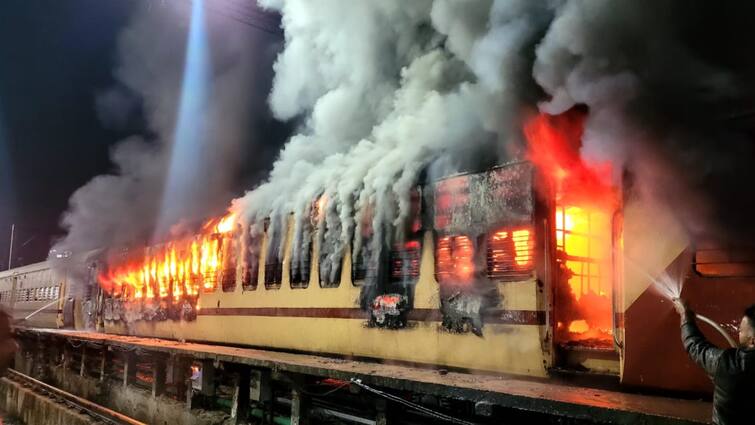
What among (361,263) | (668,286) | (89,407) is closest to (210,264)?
(361,263)

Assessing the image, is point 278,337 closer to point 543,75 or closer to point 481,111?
point 481,111

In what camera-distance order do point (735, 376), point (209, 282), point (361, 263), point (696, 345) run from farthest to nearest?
point (209, 282) < point (361, 263) < point (696, 345) < point (735, 376)

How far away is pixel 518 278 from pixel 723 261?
1.52 metres

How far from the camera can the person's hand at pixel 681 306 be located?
2.96 metres

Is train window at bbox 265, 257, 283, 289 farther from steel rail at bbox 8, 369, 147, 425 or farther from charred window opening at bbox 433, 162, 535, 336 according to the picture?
steel rail at bbox 8, 369, 147, 425

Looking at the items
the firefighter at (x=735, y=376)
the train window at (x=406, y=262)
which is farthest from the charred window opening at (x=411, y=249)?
the firefighter at (x=735, y=376)

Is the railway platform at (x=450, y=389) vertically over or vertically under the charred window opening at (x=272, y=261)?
under

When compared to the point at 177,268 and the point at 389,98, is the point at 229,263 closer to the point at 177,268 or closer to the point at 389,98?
the point at 177,268

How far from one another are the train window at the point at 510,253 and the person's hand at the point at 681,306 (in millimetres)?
1264

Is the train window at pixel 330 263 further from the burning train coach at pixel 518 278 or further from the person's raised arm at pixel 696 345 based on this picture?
the person's raised arm at pixel 696 345

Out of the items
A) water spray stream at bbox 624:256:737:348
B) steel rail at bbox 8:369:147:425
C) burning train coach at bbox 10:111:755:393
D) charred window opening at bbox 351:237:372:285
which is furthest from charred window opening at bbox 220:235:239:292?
water spray stream at bbox 624:256:737:348

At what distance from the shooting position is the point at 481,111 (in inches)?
195

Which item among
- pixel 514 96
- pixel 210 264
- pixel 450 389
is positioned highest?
pixel 514 96

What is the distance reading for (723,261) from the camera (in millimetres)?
3182
